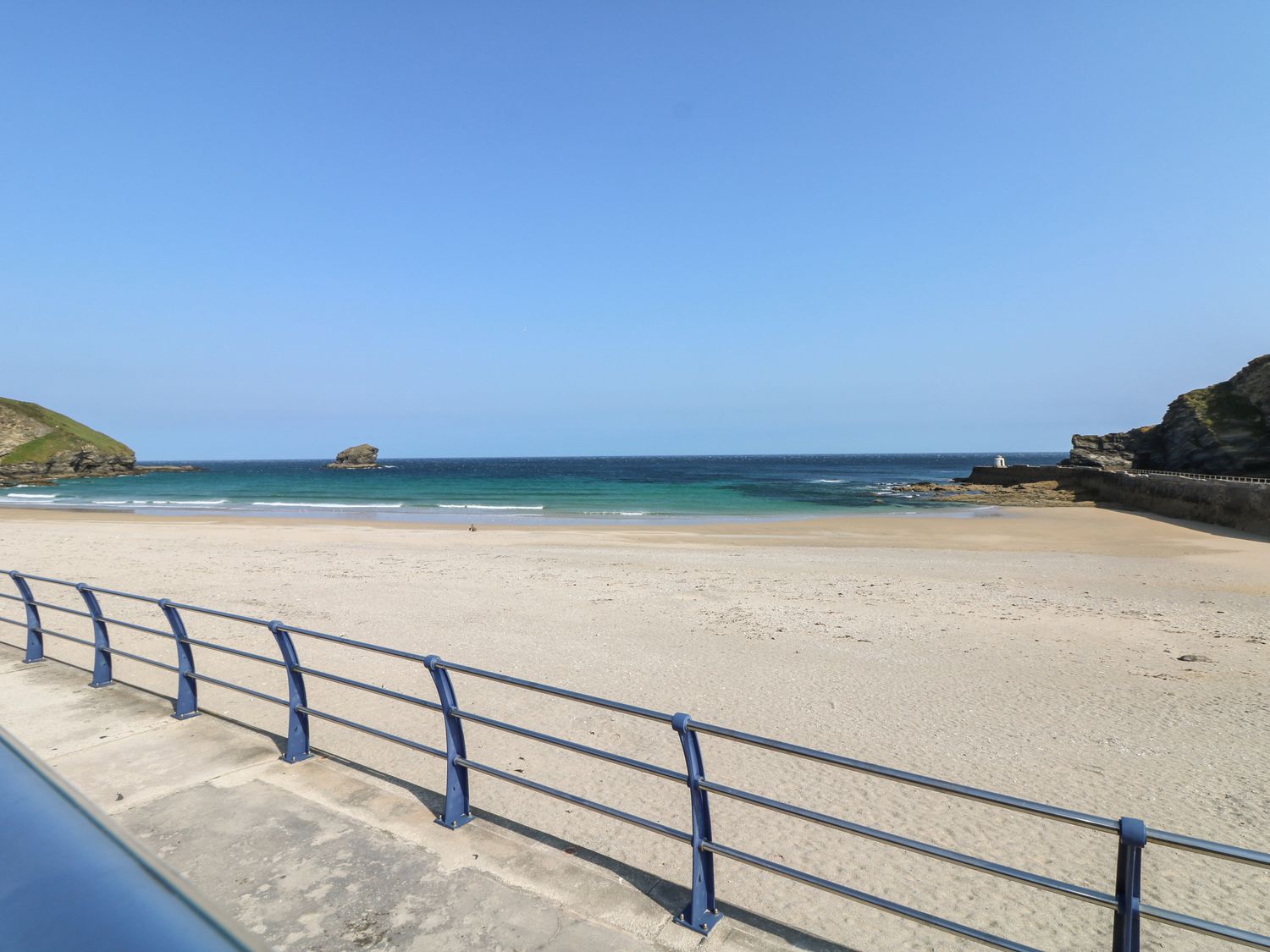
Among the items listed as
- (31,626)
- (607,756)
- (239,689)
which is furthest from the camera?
(31,626)

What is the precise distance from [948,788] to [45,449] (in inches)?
4675

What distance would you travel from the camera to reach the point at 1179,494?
3759cm

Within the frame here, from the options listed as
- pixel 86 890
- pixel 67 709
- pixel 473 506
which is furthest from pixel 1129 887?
pixel 473 506

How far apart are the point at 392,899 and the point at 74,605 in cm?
1304

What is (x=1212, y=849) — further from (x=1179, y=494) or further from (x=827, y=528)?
(x=1179, y=494)

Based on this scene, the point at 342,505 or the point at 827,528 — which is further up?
the point at 342,505

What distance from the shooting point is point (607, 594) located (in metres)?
15.8

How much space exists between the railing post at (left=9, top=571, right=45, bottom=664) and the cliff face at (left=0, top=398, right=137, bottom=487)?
9692 cm

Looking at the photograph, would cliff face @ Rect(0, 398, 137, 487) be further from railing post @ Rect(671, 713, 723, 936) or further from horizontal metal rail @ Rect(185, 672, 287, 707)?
railing post @ Rect(671, 713, 723, 936)

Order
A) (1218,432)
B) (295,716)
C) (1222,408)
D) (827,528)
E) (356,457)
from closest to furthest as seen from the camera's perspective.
→ (295,716) < (827,528) < (1218,432) < (1222,408) < (356,457)

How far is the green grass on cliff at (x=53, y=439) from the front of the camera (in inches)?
3570

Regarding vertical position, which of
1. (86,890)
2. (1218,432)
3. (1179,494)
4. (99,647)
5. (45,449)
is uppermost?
(45,449)

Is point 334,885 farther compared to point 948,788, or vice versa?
point 334,885

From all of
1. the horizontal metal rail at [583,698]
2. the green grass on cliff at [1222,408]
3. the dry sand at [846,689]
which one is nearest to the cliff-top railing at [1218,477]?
the green grass on cliff at [1222,408]
